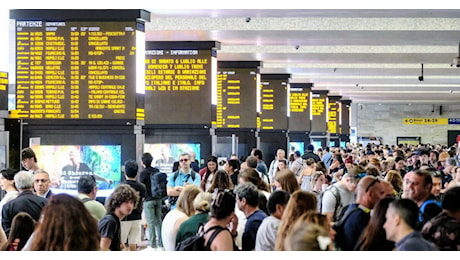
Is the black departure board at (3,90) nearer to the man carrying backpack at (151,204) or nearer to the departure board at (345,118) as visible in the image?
the man carrying backpack at (151,204)

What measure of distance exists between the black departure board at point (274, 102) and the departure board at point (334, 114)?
13081 millimetres

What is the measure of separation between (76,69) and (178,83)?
3918 mm

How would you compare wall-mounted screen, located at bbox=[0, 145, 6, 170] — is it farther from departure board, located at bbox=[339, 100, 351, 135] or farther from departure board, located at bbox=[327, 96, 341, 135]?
departure board, located at bbox=[339, 100, 351, 135]

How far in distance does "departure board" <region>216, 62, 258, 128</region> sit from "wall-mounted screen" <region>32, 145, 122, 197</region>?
8473 millimetres

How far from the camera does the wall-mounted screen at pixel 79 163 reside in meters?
11.3

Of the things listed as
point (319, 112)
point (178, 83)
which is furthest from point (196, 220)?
point (319, 112)

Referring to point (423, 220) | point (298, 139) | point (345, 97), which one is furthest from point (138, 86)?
point (345, 97)

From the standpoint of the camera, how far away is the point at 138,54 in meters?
11.8

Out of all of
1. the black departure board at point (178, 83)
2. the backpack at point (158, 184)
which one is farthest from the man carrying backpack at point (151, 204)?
the black departure board at point (178, 83)

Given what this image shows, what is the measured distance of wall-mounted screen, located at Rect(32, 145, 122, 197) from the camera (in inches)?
445

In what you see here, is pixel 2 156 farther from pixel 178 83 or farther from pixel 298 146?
pixel 298 146

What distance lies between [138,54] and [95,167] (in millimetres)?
1857

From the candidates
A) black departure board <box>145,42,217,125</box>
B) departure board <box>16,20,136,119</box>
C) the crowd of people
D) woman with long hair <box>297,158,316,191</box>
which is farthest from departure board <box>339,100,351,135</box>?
the crowd of people
